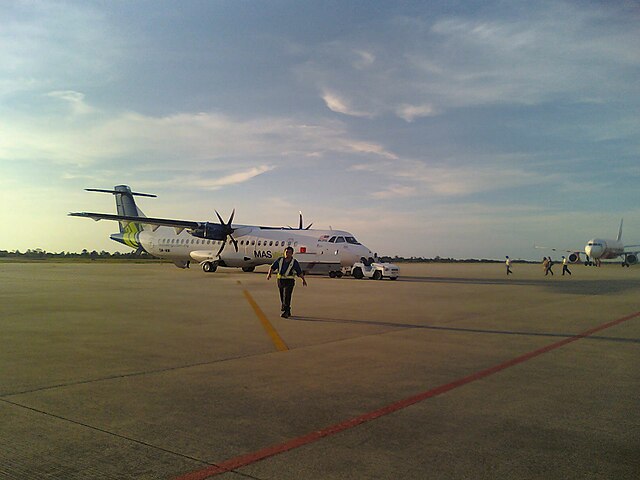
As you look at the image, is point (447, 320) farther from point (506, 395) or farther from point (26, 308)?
point (26, 308)

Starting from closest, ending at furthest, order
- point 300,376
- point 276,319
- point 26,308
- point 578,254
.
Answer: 1. point 300,376
2. point 276,319
3. point 26,308
4. point 578,254

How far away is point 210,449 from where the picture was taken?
4.10 metres

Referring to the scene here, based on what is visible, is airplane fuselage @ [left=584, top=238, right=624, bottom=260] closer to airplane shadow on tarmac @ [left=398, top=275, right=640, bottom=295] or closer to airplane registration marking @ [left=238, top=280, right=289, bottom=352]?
airplane shadow on tarmac @ [left=398, top=275, right=640, bottom=295]

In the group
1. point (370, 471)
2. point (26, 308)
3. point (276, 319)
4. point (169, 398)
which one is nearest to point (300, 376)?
point (169, 398)

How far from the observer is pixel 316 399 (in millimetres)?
5598

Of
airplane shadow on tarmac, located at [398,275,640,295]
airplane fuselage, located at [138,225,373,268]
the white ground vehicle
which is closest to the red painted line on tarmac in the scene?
airplane shadow on tarmac, located at [398,275,640,295]

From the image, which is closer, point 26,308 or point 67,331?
point 67,331

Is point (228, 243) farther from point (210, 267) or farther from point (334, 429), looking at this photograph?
point (334, 429)

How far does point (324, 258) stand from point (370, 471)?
92.3 feet

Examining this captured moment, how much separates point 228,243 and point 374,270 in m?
12.0

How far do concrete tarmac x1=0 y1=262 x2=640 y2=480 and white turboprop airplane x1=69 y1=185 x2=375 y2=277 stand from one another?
65.3 feet

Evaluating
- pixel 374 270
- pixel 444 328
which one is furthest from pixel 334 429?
pixel 374 270

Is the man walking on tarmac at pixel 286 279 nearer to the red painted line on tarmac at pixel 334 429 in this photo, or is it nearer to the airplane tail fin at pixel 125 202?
the red painted line on tarmac at pixel 334 429

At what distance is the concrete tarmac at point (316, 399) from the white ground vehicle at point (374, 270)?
17908 mm
